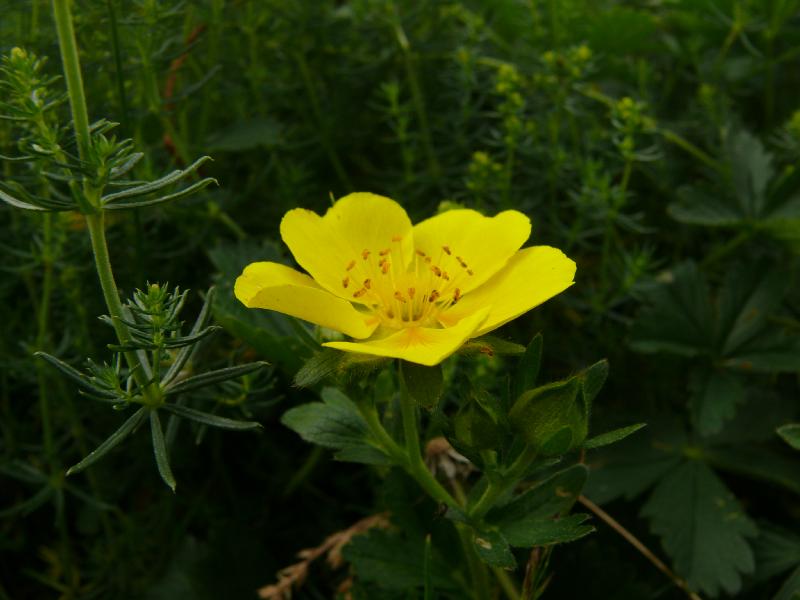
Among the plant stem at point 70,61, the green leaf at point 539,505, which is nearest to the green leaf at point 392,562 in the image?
the green leaf at point 539,505

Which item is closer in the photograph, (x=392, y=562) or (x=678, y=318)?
(x=392, y=562)

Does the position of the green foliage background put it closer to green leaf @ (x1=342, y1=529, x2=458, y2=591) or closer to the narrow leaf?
green leaf @ (x1=342, y1=529, x2=458, y2=591)

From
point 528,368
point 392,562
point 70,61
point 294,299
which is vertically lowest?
point 392,562

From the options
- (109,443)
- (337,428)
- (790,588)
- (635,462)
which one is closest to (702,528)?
(635,462)

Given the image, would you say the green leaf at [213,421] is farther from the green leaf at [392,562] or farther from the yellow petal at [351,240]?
the green leaf at [392,562]

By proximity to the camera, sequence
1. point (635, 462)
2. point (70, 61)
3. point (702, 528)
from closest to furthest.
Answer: point (70, 61) → point (702, 528) → point (635, 462)

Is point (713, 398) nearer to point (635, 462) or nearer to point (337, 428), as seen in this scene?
point (635, 462)

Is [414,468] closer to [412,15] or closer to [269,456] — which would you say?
[269,456]

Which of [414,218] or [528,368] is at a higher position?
[528,368]
